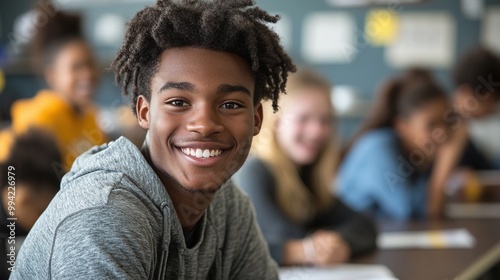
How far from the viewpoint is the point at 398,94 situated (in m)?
2.78

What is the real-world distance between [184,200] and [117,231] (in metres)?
0.17

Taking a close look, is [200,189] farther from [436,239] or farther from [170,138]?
[436,239]

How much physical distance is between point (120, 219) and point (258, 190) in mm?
1078

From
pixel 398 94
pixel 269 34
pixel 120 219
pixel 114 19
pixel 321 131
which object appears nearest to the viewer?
pixel 120 219

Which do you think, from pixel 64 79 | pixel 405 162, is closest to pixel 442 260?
pixel 405 162

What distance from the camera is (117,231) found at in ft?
2.70

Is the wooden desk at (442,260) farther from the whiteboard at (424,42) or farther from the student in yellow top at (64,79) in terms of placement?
the whiteboard at (424,42)

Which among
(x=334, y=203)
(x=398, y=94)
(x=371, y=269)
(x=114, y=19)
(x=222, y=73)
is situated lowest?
(x=371, y=269)

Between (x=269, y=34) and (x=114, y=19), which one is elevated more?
(x=114, y=19)

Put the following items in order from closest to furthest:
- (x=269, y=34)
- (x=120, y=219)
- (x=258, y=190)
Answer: (x=120, y=219) < (x=269, y=34) < (x=258, y=190)

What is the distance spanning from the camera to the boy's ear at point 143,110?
95cm

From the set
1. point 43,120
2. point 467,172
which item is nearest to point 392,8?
point 467,172

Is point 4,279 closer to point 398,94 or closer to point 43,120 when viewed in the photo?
point 43,120

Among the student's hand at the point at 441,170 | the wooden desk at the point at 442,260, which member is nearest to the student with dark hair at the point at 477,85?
the student's hand at the point at 441,170
